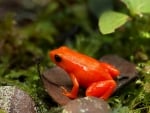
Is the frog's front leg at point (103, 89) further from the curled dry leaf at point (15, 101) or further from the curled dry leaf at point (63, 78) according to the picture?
the curled dry leaf at point (15, 101)

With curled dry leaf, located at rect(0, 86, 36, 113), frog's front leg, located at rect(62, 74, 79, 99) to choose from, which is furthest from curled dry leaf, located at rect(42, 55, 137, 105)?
curled dry leaf, located at rect(0, 86, 36, 113)

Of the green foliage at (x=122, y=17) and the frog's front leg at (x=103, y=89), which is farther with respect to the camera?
the green foliage at (x=122, y=17)

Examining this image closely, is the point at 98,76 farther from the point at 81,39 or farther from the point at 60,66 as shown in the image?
the point at 81,39

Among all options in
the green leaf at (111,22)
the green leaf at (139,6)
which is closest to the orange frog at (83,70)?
the green leaf at (111,22)

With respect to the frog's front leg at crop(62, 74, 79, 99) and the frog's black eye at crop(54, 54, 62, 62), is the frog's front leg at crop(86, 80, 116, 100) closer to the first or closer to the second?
the frog's front leg at crop(62, 74, 79, 99)

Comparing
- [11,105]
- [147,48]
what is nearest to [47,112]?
[11,105]

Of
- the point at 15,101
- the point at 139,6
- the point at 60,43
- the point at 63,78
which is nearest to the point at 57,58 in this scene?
the point at 63,78

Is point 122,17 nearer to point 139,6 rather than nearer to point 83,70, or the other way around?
point 139,6
